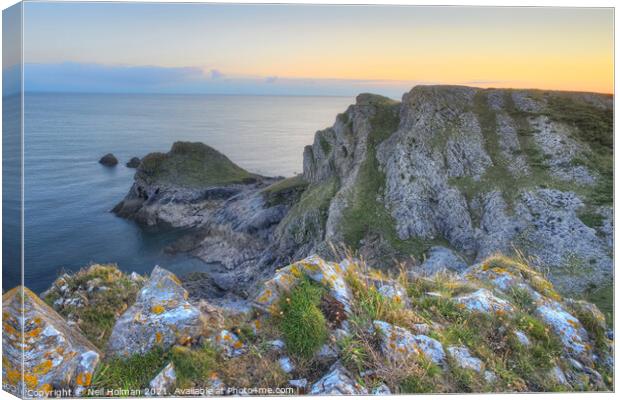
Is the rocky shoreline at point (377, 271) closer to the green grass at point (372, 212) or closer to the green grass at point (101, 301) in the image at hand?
the green grass at point (101, 301)

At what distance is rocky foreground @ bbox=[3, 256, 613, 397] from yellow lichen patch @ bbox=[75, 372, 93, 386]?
0.02 meters

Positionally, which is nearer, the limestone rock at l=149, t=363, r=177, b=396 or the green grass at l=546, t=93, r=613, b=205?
the limestone rock at l=149, t=363, r=177, b=396

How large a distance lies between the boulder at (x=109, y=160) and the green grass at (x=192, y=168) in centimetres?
1452

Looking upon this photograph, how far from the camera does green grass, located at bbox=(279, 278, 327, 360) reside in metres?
8.05

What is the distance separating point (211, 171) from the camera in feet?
283

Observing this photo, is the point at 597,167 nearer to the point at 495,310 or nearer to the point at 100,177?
the point at 495,310

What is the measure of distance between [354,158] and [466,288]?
4699 centimetres

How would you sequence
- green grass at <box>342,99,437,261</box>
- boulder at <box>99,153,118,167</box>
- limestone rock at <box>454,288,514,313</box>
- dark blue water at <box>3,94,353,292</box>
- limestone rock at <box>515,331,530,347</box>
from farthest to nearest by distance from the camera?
boulder at <box>99,153,118,167</box> → green grass at <box>342,99,437,261</box> → dark blue water at <box>3,94,353,292</box> → limestone rock at <box>454,288,514,313</box> → limestone rock at <box>515,331,530,347</box>

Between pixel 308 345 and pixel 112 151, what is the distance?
108471mm

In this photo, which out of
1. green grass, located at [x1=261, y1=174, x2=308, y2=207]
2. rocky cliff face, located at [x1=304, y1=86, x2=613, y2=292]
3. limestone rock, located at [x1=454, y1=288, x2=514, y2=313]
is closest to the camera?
limestone rock, located at [x1=454, y1=288, x2=514, y2=313]

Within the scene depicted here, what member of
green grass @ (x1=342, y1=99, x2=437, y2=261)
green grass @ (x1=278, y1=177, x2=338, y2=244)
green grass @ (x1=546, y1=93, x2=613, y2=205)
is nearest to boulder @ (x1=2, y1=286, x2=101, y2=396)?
green grass @ (x1=342, y1=99, x2=437, y2=261)

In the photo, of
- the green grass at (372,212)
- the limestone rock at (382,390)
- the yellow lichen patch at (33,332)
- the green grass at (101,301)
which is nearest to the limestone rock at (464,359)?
the limestone rock at (382,390)

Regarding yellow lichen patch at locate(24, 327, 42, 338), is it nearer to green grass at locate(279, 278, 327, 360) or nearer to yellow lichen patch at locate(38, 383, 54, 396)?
yellow lichen patch at locate(38, 383, 54, 396)

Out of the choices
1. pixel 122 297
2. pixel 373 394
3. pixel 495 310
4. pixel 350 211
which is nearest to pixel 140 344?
pixel 122 297
